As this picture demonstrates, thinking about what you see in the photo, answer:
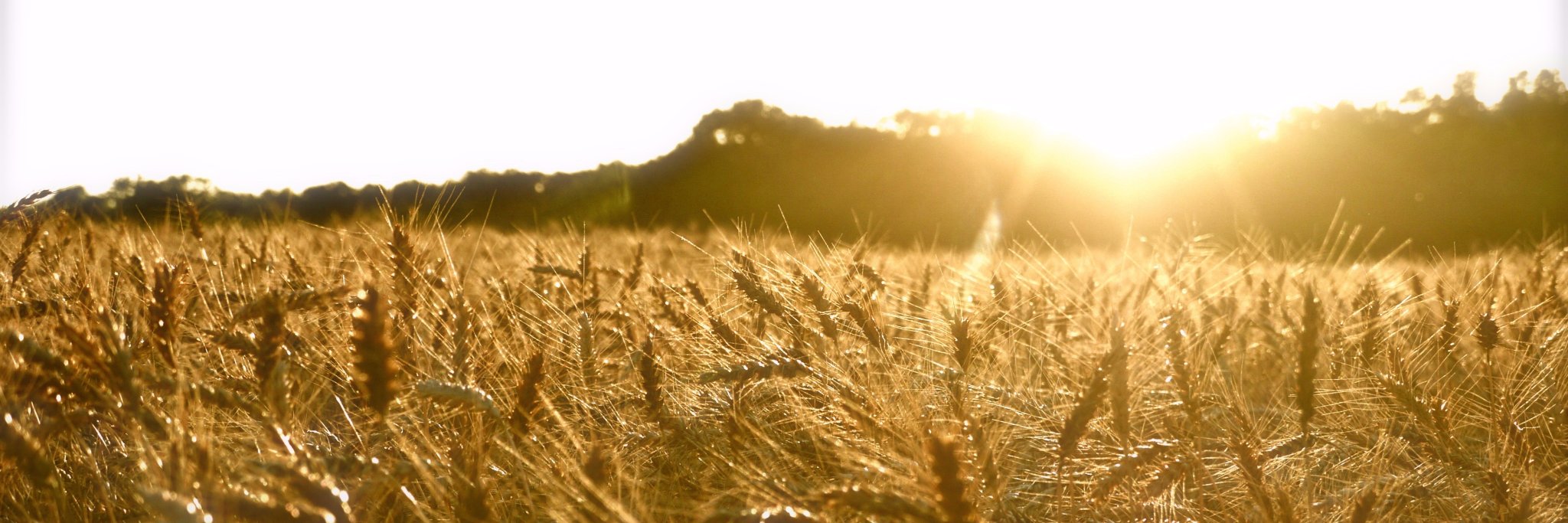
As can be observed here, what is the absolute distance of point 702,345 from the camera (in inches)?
77.4

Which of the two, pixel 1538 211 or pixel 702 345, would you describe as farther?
pixel 1538 211

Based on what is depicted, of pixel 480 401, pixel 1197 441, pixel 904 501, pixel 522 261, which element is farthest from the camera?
pixel 522 261

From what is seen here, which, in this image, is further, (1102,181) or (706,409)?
(1102,181)

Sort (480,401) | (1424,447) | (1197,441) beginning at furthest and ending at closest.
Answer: (1424,447) < (1197,441) < (480,401)

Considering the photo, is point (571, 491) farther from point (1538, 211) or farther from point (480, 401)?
point (1538, 211)

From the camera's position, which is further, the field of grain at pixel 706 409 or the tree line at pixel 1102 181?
the tree line at pixel 1102 181

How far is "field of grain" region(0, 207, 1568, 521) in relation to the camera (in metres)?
1.01

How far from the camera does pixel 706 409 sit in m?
1.77

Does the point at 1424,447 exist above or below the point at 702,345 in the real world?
below

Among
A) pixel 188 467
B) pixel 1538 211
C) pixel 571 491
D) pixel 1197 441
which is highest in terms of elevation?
pixel 188 467

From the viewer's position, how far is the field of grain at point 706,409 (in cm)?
101

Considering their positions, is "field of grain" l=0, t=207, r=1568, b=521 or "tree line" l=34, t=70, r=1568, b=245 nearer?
"field of grain" l=0, t=207, r=1568, b=521

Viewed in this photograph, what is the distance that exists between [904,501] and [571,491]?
1.57 feet

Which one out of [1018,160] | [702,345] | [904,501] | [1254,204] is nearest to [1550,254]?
[702,345]
